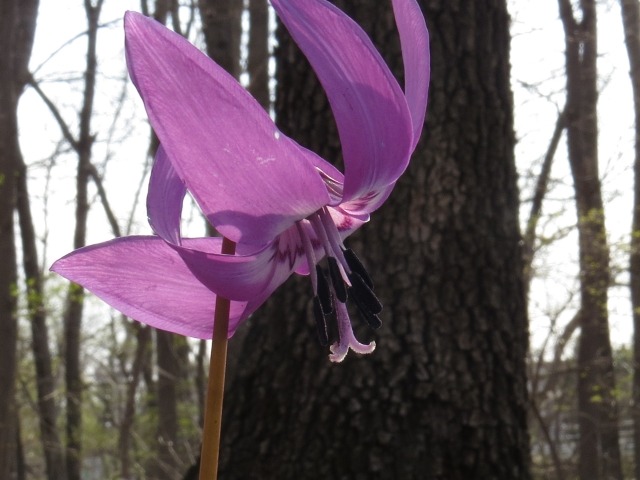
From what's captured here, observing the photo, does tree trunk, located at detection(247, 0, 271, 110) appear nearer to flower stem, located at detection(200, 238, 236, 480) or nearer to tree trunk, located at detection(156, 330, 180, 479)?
tree trunk, located at detection(156, 330, 180, 479)

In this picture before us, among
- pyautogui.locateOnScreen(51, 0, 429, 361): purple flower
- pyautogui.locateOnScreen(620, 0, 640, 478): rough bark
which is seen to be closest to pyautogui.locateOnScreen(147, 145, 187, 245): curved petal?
pyautogui.locateOnScreen(51, 0, 429, 361): purple flower

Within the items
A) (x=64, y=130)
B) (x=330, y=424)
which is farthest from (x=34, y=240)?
(x=330, y=424)

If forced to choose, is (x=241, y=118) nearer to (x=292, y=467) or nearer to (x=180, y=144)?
(x=180, y=144)

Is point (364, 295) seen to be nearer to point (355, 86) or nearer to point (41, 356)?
point (355, 86)

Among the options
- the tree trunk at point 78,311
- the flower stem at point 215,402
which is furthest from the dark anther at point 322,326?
the tree trunk at point 78,311

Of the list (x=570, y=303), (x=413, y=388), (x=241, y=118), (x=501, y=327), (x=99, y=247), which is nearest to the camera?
(x=241, y=118)
